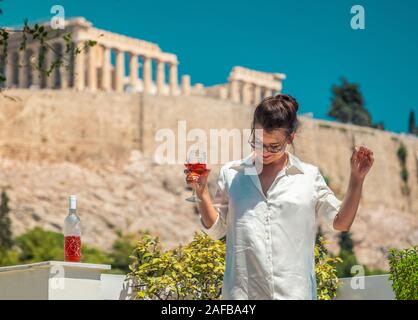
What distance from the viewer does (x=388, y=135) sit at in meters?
54.2

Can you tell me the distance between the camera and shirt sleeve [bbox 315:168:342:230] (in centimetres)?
330

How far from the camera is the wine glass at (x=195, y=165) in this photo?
133 inches

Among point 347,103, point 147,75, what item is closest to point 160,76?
point 147,75

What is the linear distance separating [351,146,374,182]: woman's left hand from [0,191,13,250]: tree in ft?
111

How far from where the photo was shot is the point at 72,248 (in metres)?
5.01

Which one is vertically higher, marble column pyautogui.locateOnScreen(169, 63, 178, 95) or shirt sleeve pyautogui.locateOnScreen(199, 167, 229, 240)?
marble column pyautogui.locateOnScreen(169, 63, 178, 95)

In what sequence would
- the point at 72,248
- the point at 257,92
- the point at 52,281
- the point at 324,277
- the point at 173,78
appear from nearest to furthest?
the point at 72,248 < the point at 52,281 < the point at 324,277 < the point at 173,78 < the point at 257,92

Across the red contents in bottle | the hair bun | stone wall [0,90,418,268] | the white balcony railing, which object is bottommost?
the white balcony railing

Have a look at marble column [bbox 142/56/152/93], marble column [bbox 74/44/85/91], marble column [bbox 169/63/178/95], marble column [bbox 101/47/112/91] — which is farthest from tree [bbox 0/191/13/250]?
marble column [bbox 169/63/178/95]

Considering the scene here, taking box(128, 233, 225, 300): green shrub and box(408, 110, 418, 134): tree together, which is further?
box(408, 110, 418, 134): tree

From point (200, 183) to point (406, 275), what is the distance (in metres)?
A: 2.51

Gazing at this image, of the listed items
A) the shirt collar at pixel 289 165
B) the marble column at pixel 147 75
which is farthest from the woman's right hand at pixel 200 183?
the marble column at pixel 147 75

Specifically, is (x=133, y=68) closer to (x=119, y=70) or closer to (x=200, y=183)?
(x=119, y=70)

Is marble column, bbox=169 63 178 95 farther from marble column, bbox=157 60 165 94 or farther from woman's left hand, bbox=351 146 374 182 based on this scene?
woman's left hand, bbox=351 146 374 182
